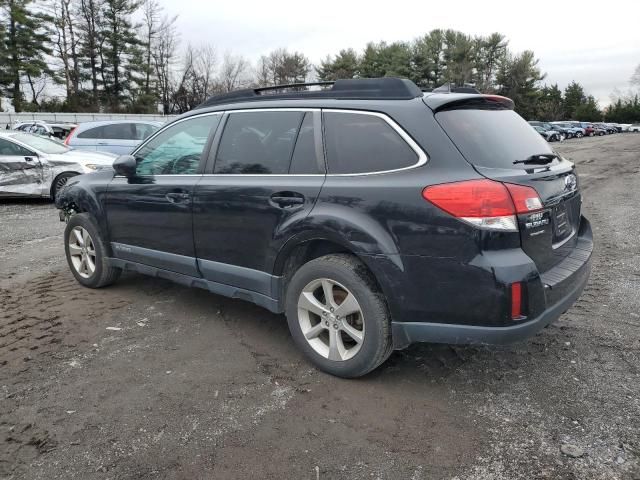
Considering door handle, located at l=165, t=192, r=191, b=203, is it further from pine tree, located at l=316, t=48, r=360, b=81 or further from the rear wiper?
pine tree, located at l=316, t=48, r=360, b=81

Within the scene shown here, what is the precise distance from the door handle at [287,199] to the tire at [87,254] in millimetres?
2271

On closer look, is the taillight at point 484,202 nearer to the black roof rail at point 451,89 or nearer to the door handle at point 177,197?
the black roof rail at point 451,89

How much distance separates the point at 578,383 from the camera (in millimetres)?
3158

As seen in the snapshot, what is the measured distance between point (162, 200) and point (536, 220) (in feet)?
9.17

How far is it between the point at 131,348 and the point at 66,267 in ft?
8.85

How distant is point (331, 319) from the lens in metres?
3.23

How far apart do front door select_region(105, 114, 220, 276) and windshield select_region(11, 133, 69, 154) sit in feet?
23.7

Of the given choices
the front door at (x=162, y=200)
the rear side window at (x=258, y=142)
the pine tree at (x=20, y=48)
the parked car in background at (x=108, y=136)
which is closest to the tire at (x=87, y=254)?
the front door at (x=162, y=200)

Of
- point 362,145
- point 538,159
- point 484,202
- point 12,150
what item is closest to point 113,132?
point 12,150

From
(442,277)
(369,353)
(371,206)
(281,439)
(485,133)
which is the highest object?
(485,133)

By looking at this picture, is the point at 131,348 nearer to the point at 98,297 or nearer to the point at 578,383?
the point at 98,297

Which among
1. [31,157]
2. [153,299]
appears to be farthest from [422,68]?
[153,299]

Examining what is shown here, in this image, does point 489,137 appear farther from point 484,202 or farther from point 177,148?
point 177,148

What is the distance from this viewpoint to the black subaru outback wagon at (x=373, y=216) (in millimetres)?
2697
